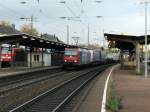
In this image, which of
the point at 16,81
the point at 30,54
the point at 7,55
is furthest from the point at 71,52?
the point at 16,81

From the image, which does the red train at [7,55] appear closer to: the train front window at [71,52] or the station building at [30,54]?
the station building at [30,54]

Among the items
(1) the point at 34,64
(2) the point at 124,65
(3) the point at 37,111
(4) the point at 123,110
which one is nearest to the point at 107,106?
(4) the point at 123,110

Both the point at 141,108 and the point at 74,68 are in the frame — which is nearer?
the point at 141,108

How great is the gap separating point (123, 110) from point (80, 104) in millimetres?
3735

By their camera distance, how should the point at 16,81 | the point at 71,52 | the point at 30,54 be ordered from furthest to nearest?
the point at 30,54 < the point at 71,52 < the point at 16,81

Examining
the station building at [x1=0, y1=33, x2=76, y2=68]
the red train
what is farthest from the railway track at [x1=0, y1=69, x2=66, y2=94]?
the red train

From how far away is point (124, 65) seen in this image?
2657 inches

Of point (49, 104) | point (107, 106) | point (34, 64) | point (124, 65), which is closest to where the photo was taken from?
point (107, 106)

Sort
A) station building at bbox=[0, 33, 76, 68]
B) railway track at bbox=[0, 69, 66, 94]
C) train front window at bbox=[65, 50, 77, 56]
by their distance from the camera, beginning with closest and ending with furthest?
1. railway track at bbox=[0, 69, 66, 94]
2. train front window at bbox=[65, 50, 77, 56]
3. station building at bbox=[0, 33, 76, 68]

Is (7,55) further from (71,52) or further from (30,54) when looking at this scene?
(71,52)

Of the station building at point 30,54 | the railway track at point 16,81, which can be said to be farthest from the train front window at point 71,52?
the railway track at point 16,81

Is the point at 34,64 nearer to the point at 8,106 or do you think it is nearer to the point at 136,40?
the point at 136,40

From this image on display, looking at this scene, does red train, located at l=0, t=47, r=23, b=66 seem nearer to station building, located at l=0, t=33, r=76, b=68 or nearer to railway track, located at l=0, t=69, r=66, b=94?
station building, located at l=0, t=33, r=76, b=68

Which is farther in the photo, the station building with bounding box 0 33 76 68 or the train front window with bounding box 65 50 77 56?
the station building with bounding box 0 33 76 68
